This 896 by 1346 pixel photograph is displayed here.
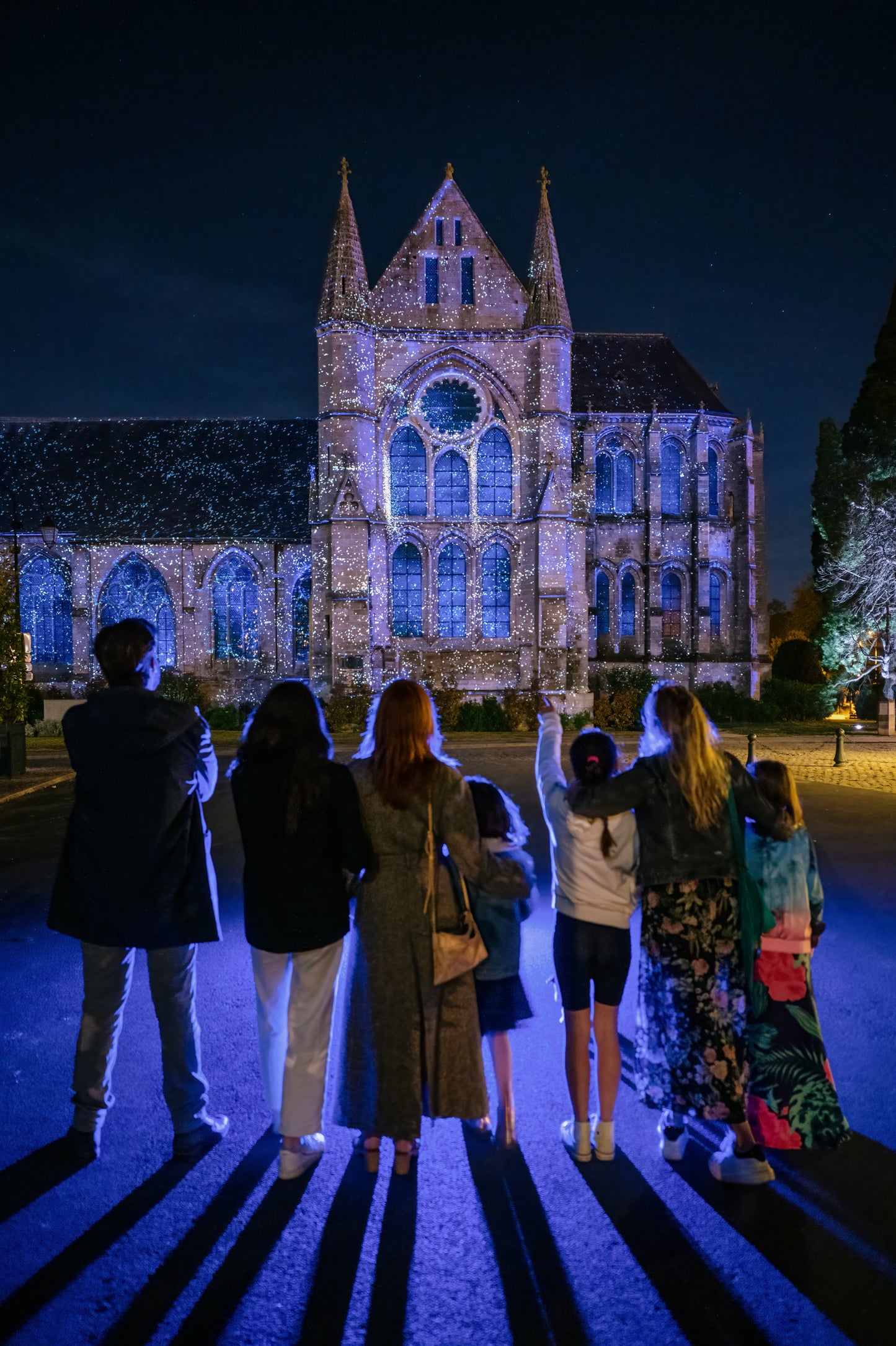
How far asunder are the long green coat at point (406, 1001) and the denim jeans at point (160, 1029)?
0.81 meters

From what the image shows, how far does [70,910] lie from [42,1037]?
1904mm

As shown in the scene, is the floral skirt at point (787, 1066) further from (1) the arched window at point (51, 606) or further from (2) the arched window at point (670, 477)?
(1) the arched window at point (51, 606)

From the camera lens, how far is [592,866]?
12.5 ft

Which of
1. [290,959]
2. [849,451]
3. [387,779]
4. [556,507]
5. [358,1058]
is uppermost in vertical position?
[849,451]

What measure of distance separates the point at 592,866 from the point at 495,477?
2740cm

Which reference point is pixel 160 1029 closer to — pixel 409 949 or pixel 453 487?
pixel 409 949

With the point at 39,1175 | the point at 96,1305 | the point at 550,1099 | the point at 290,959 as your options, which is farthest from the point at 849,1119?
the point at 39,1175

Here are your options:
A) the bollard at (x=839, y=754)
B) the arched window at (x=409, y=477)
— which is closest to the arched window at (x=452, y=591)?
the arched window at (x=409, y=477)

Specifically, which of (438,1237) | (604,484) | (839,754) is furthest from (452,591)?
(438,1237)

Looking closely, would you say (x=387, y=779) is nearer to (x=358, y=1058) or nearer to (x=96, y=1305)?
(x=358, y=1058)

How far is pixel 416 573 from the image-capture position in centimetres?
3019

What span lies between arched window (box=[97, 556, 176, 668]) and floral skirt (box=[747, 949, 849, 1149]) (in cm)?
3199

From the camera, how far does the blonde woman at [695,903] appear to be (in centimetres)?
368

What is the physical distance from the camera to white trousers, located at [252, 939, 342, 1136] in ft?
12.3
